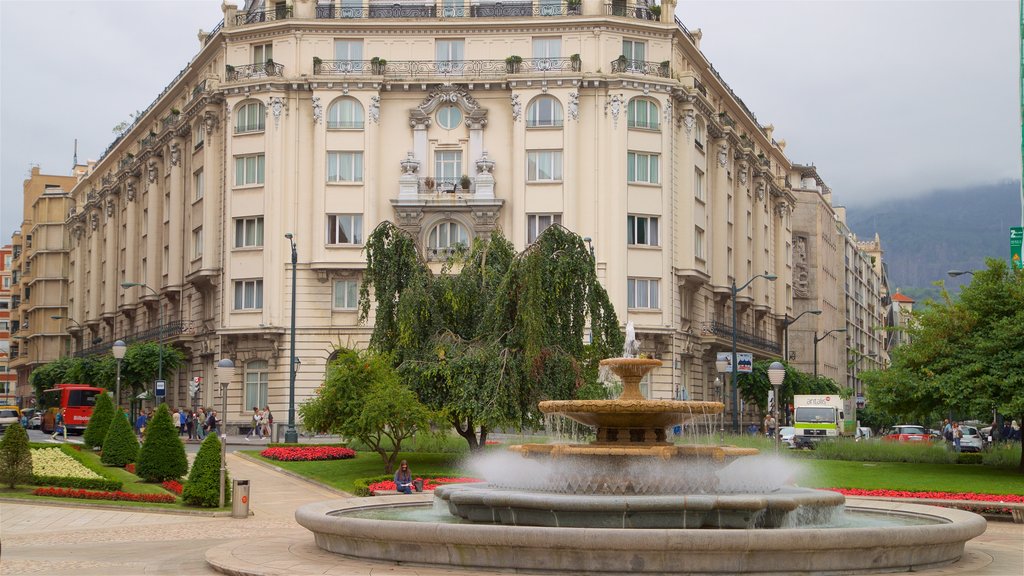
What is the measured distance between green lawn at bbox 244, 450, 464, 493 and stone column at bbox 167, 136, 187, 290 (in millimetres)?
31066

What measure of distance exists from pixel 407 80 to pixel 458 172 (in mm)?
4925

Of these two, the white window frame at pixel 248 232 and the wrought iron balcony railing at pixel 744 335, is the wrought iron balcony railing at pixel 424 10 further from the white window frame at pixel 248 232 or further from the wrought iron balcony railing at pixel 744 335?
the wrought iron balcony railing at pixel 744 335

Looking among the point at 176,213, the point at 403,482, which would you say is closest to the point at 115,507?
the point at 403,482

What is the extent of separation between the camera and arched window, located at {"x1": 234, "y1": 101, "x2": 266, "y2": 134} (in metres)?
60.0

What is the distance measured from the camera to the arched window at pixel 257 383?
196 ft

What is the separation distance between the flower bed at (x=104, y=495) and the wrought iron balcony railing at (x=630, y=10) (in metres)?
39.1

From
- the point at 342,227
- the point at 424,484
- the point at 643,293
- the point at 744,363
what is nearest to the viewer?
the point at 424,484

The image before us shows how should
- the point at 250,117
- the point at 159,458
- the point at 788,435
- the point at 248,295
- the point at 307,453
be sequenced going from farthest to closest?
the point at 250,117 < the point at 248,295 < the point at 788,435 < the point at 307,453 < the point at 159,458

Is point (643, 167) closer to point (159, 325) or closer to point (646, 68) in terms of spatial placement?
point (646, 68)

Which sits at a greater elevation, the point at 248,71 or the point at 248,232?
the point at 248,71

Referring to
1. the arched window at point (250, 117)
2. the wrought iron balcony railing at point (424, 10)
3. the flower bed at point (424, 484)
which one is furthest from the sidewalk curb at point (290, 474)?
the wrought iron balcony railing at point (424, 10)

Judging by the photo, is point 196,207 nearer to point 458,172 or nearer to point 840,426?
point 458,172

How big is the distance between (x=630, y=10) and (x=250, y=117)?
18980mm

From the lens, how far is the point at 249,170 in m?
60.3
